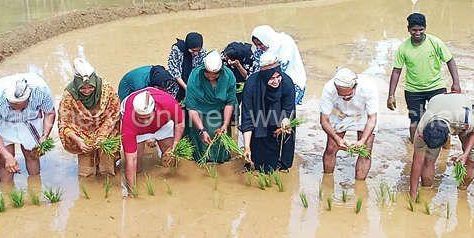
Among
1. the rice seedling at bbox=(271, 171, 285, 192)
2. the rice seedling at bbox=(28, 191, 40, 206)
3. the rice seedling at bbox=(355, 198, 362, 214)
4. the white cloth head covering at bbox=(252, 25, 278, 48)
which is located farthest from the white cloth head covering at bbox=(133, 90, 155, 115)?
the rice seedling at bbox=(355, 198, 362, 214)

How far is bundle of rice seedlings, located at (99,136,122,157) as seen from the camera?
6020 millimetres

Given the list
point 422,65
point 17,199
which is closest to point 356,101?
point 422,65

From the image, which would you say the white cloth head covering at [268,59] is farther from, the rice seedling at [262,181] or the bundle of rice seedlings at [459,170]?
the bundle of rice seedlings at [459,170]

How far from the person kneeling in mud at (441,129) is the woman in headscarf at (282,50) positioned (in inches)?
60.1

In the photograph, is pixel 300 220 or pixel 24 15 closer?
pixel 300 220

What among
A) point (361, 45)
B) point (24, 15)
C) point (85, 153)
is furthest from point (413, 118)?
point (24, 15)

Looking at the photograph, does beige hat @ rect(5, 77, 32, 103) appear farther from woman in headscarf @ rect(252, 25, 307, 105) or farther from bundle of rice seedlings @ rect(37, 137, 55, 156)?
woman in headscarf @ rect(252, 25, 307, 105)

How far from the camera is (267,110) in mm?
6199

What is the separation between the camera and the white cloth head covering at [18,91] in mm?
5812

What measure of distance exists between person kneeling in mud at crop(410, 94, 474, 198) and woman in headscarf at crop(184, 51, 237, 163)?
1789mm

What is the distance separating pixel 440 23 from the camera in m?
13.5

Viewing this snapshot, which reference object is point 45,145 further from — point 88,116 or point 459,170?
point 459,170

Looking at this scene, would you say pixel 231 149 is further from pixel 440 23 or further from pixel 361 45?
pixel 440 23

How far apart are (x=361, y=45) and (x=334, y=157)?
5668 mm
